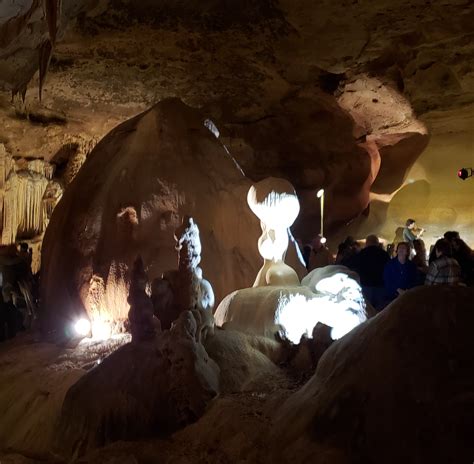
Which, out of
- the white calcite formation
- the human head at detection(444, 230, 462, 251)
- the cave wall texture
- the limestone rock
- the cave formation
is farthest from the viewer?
the cave wall texture

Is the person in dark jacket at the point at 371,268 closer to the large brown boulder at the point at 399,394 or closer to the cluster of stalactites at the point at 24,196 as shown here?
the large brown boulder at the point at 399,394

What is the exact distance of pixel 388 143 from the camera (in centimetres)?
1391

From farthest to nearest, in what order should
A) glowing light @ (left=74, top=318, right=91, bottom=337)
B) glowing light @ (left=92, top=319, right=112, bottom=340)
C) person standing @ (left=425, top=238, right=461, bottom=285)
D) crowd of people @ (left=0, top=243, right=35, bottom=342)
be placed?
crowd of people @ (left=0, top=243, right=35, bottom=342) → glowing light @ (left=74, top=318, right=91, bottom=337) → glowing light @ (left=92, top=319, right=112, bottom=340) → person standing @ (left=425, top=238, right=461, bottom=285)

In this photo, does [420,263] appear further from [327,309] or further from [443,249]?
[443,249]

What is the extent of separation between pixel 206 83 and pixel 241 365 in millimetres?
7975

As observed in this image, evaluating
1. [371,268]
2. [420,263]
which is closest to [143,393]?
[371,268]

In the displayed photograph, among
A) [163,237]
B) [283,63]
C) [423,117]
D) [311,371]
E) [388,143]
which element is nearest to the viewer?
[311,371]

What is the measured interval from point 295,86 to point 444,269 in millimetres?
8098

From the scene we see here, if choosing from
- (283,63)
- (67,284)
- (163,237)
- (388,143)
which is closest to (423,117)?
(388,143)

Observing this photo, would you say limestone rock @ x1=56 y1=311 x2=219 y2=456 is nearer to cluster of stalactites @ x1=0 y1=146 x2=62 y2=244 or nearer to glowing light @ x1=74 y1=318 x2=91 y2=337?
glowing light @ x1=74 y1=318 x2=91 y2=337

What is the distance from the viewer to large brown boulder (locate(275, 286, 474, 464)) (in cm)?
241

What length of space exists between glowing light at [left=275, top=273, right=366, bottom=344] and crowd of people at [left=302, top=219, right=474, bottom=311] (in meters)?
0.41

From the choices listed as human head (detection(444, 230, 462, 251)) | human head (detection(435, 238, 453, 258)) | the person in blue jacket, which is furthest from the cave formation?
human head (detection(444, 230, 462, 251))

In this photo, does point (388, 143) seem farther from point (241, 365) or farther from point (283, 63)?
point (241, 365)
